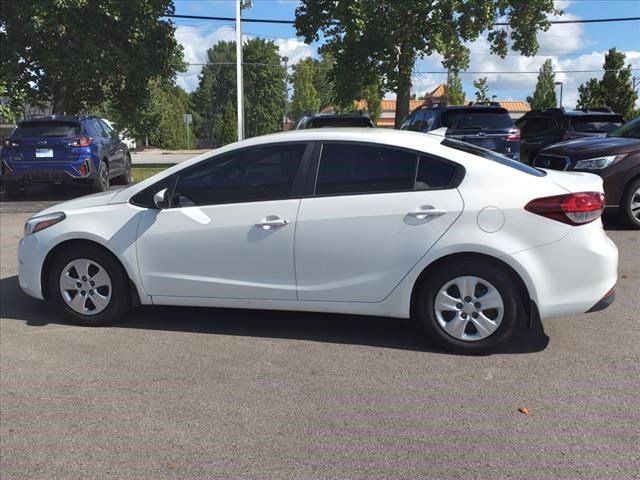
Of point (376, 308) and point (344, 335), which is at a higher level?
point (376, 308)

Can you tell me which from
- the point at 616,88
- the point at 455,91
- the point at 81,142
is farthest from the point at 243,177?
the point at 455,91

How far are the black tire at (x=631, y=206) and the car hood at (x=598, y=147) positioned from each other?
503mm

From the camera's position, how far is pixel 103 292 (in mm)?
5117

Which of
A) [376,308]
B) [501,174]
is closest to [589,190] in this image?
[501,174]

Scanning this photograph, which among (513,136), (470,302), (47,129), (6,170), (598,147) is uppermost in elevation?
(47,129)

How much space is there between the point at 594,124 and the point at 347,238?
38.3 feet

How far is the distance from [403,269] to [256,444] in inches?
66.3

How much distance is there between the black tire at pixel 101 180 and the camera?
1287 cm

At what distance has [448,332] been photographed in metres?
4.41

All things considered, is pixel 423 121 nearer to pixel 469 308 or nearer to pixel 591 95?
pixel 469 308

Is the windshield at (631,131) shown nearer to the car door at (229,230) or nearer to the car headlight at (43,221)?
the car door at (229,230)

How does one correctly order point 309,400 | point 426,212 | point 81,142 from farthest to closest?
point 81,142 < point 426,212 < point 309,400

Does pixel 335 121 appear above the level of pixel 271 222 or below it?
above

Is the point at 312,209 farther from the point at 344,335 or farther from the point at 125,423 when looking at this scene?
the point at 125,423
